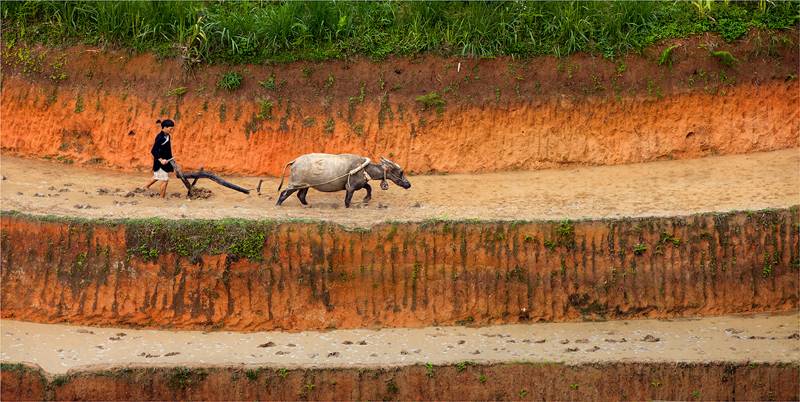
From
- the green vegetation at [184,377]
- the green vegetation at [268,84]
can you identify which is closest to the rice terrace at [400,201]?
the green vegetation at [184,377]

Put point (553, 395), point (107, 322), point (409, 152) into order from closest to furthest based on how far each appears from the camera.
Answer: point (553, 395) < point (107, 322) < point (409, 152)

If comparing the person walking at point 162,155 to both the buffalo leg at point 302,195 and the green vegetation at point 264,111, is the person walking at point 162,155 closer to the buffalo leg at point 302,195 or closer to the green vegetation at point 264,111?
the buffalo leg at point 302,195

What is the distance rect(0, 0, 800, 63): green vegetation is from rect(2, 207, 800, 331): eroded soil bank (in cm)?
489

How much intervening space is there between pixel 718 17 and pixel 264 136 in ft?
25.3

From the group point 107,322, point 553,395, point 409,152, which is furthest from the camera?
point 409,152

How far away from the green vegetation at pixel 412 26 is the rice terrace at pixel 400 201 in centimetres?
5

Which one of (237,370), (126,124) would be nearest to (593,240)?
(237,370)

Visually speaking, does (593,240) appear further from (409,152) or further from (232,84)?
(232,84)

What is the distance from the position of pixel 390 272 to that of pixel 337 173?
71.0 inches

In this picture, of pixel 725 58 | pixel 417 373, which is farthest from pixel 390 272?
pixel 725 58

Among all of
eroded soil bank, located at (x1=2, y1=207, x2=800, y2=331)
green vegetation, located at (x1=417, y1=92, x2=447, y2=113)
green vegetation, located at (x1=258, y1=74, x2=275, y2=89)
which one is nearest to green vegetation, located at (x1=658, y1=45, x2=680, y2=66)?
green vegetation, located at (x1=417, y1=92, x2=447, y2=113)

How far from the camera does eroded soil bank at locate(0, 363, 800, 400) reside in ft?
53.7

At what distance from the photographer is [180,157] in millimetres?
21797

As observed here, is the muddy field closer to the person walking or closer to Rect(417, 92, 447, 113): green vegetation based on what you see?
the person walking
